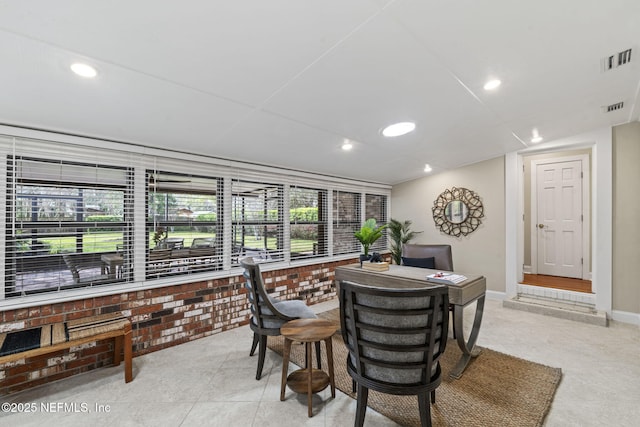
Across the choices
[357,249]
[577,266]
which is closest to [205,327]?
[357,249]

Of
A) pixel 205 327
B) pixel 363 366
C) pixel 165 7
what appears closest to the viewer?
pixel 165 7

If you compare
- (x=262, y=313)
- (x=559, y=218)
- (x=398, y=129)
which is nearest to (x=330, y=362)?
(x=262, y=313)

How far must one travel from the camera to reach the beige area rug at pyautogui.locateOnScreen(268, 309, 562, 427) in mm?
1878

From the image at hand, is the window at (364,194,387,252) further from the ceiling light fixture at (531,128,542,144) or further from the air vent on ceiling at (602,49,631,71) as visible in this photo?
the air vent on ceiling at (602,49,631,71)

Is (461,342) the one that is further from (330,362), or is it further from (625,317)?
(625,317)

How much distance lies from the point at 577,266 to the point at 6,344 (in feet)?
24.8

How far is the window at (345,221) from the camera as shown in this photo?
491 centimetres

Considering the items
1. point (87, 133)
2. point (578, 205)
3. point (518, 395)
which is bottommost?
point (518, 395)

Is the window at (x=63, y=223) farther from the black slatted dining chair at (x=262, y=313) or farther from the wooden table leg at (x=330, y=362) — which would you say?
the wooden table leg at (x=330, y=362)

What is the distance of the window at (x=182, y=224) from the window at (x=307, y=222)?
117 cm

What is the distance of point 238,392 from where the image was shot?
2195 mm

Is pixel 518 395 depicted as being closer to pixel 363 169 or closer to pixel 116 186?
pixel 363 169

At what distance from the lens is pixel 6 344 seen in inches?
77.2

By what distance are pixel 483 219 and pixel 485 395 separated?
10.8ft
